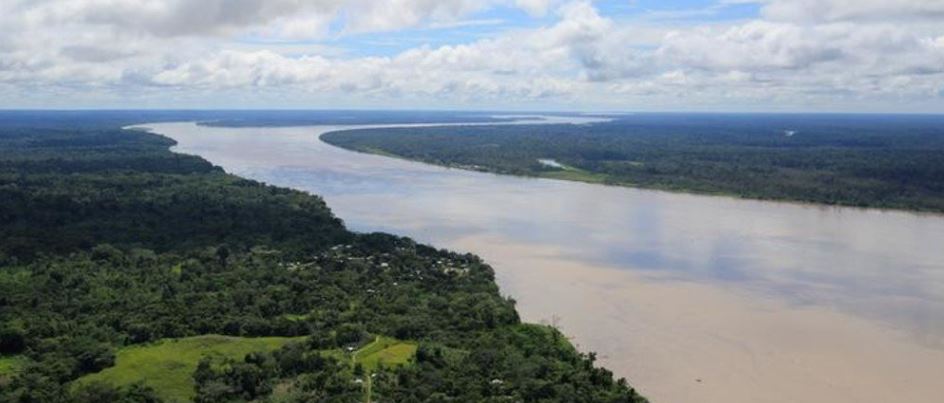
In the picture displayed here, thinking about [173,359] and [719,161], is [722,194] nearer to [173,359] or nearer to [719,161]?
[719,161]

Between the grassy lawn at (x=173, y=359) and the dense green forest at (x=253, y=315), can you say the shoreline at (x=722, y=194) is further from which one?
the grassy lawn at (x=173, y=359)

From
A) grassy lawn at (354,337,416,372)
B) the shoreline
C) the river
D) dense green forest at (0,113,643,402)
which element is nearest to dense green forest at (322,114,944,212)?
the shoreline

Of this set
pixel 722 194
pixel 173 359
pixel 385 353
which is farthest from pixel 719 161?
pixel 173 359

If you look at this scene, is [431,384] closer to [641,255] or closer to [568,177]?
[641,255]

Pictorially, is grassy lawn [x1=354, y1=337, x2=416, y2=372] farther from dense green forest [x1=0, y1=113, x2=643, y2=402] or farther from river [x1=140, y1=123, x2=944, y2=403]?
river [x1=140, y1=123, x2=944, y2=403]

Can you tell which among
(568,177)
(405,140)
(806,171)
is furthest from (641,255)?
(405,140)
